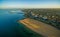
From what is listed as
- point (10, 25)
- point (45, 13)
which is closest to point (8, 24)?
point (10, 25)

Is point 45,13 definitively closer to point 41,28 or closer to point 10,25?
point 41,28

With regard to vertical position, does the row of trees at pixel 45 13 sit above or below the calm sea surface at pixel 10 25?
above

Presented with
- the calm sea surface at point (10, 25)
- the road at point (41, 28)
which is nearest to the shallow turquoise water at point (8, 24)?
the calm sea surface at point (10, 25)

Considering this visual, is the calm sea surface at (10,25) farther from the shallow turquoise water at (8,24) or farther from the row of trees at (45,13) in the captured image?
the row of trees at (45,13)

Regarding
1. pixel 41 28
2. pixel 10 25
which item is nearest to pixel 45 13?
pixel 41 28

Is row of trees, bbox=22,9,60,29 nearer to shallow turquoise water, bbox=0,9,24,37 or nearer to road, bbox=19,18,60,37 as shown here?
road, bbox=19,18,60,37

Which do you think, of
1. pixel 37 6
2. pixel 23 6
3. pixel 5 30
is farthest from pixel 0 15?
pixel 37 6

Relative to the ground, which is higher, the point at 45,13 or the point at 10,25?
the point at 45,13

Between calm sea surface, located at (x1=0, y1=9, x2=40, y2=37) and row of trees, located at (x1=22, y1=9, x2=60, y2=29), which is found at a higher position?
row of trees, located at (x1=22, y1=9, x2=60, y2=29)

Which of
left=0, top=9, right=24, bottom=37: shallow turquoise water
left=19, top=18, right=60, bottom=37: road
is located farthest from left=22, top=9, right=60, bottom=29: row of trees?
left=0, top=9, right=24, bottom=37: shallow turquoise water

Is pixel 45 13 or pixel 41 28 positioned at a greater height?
pixel 45 13
